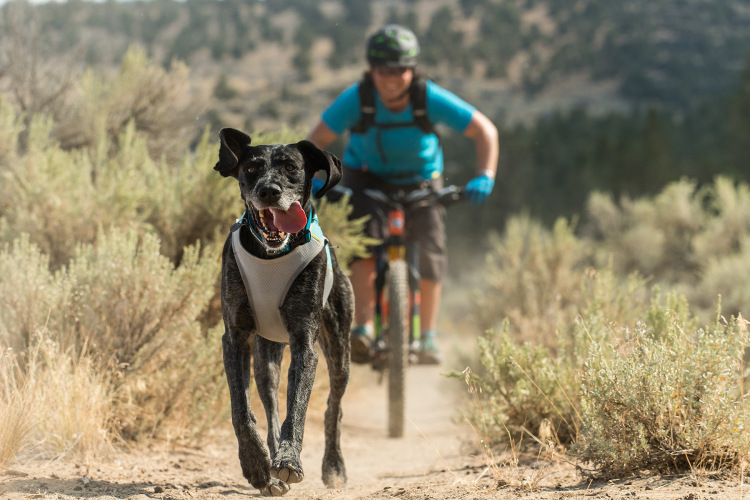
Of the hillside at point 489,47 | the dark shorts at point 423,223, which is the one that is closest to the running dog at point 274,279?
the dark shorts at point 423,223

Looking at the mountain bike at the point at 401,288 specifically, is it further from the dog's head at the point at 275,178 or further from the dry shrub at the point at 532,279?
the dry shrub at the point at 532,279

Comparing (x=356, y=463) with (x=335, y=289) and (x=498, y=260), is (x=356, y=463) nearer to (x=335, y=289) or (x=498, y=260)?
(x=335, y=289)

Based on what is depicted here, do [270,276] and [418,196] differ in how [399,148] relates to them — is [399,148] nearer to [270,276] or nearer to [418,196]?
[418,196]

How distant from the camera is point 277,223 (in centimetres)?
317

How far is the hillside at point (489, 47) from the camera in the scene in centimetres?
4375

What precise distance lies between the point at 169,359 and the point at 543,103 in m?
42.0

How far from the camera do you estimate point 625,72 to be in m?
46.6

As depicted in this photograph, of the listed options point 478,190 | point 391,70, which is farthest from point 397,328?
point 391,70

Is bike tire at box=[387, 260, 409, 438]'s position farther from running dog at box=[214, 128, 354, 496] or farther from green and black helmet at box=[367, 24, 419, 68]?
running dog at box=[214, 128, 354, 496]

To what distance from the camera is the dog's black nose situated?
3.05 meters

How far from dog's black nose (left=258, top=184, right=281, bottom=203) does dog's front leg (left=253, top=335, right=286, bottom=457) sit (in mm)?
1007

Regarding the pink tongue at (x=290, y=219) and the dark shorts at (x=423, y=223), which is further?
the dark shorts at (x=423, y=223)

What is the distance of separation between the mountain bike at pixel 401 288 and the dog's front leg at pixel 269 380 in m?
2.01

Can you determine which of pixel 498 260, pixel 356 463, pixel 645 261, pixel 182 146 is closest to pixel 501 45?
pixel 498 260
